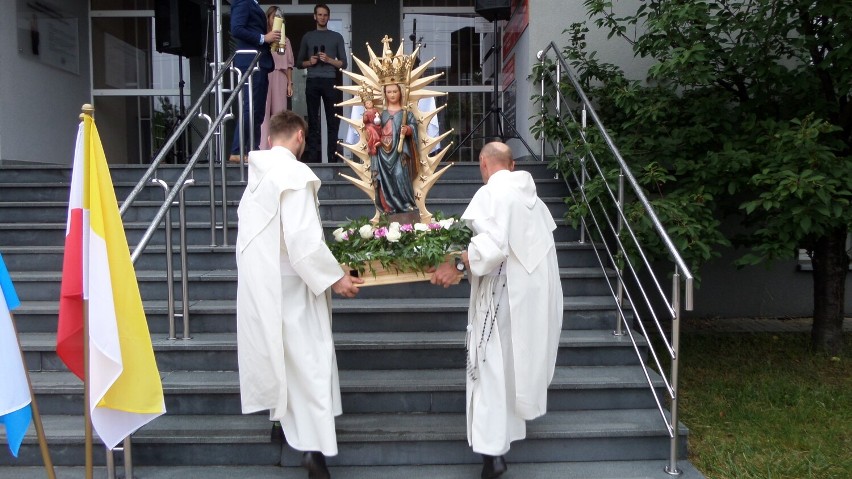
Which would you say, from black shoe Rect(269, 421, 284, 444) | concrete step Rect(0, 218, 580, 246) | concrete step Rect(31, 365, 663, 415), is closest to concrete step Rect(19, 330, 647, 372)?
concrete step Rect(31, 365, 663, 415)

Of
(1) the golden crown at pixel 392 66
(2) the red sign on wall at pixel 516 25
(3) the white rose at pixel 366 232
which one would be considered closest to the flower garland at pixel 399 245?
(3) the white rose at pixel 366 232

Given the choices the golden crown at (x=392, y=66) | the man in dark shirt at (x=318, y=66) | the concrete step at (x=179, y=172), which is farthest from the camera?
the man in dark shirt at (x=318, y=66)

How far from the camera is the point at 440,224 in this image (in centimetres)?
404

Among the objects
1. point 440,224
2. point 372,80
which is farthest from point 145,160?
point 440,224

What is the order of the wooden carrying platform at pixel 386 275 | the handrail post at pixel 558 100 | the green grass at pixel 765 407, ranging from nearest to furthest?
the wooden carrying platform at pixel 386 275
the green grass at pixel 765 407
the handrail post at pixel 558 100

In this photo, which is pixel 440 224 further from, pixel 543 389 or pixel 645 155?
pixel 645 155

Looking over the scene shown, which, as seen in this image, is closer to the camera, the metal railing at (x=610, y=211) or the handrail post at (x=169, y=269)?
the metal railing at (x=610, y=211)

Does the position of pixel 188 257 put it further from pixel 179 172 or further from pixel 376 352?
pixel 376 352

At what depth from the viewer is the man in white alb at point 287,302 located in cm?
349

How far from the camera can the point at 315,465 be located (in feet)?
11.9

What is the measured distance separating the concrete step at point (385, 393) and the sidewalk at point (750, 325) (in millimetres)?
3062

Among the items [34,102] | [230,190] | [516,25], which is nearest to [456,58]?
[516,25]

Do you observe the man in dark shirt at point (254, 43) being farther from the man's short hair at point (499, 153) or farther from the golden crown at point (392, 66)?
the man's short hair at point (499, 153)

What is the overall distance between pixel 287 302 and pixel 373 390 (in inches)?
38.0
